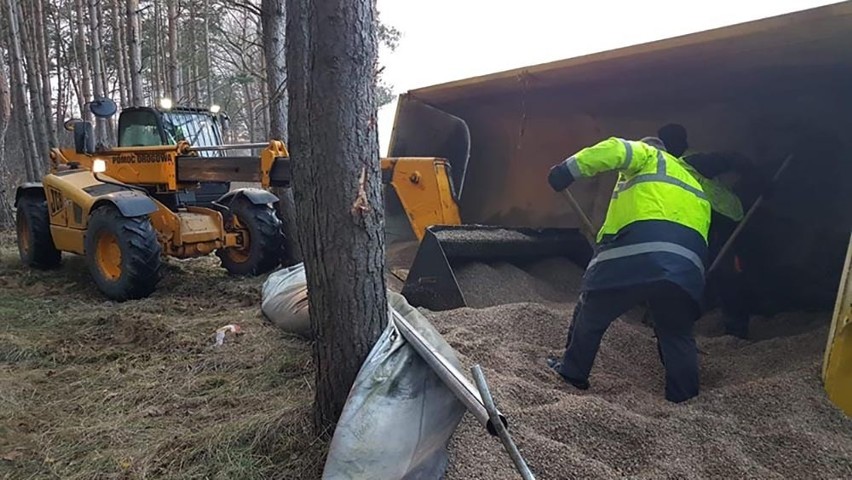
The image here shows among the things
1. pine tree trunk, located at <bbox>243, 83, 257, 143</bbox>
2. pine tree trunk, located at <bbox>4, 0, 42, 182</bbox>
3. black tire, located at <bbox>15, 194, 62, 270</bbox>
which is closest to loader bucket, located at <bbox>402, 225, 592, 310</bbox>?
black tire, located at <bbox>15, 194, 62, 270</bbox>

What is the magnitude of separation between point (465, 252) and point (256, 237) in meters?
2.40

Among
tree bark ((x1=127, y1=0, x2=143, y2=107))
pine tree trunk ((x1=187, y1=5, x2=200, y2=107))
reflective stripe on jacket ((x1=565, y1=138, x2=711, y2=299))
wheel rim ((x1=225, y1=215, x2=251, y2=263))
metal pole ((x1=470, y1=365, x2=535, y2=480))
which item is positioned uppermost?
pine tree trunk ((x1=187, y1=5, x2=200, y2=107))

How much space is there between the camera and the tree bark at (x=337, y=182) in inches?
79.7

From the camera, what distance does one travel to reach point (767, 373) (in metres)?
2.86

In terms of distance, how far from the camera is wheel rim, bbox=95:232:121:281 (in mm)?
5258

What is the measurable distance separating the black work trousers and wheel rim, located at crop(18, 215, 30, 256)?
→ 237 inches

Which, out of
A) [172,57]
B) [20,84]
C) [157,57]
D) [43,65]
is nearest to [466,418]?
[20,84]

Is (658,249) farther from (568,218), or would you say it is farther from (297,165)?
(568,218)

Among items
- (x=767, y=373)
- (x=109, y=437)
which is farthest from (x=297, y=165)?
(x=767, y=373)

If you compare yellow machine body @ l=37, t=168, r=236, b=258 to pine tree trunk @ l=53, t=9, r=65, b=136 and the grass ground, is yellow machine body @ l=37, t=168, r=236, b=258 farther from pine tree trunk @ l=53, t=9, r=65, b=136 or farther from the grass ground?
pine tree trunk @ l=53, t=9, r=65, b=136

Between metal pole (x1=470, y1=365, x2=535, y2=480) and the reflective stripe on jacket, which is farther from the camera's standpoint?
the reflective stripe on jacket

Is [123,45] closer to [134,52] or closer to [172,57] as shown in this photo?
[172,57]

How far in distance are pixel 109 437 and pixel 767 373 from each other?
2.99 meters

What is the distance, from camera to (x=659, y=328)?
2893mm
